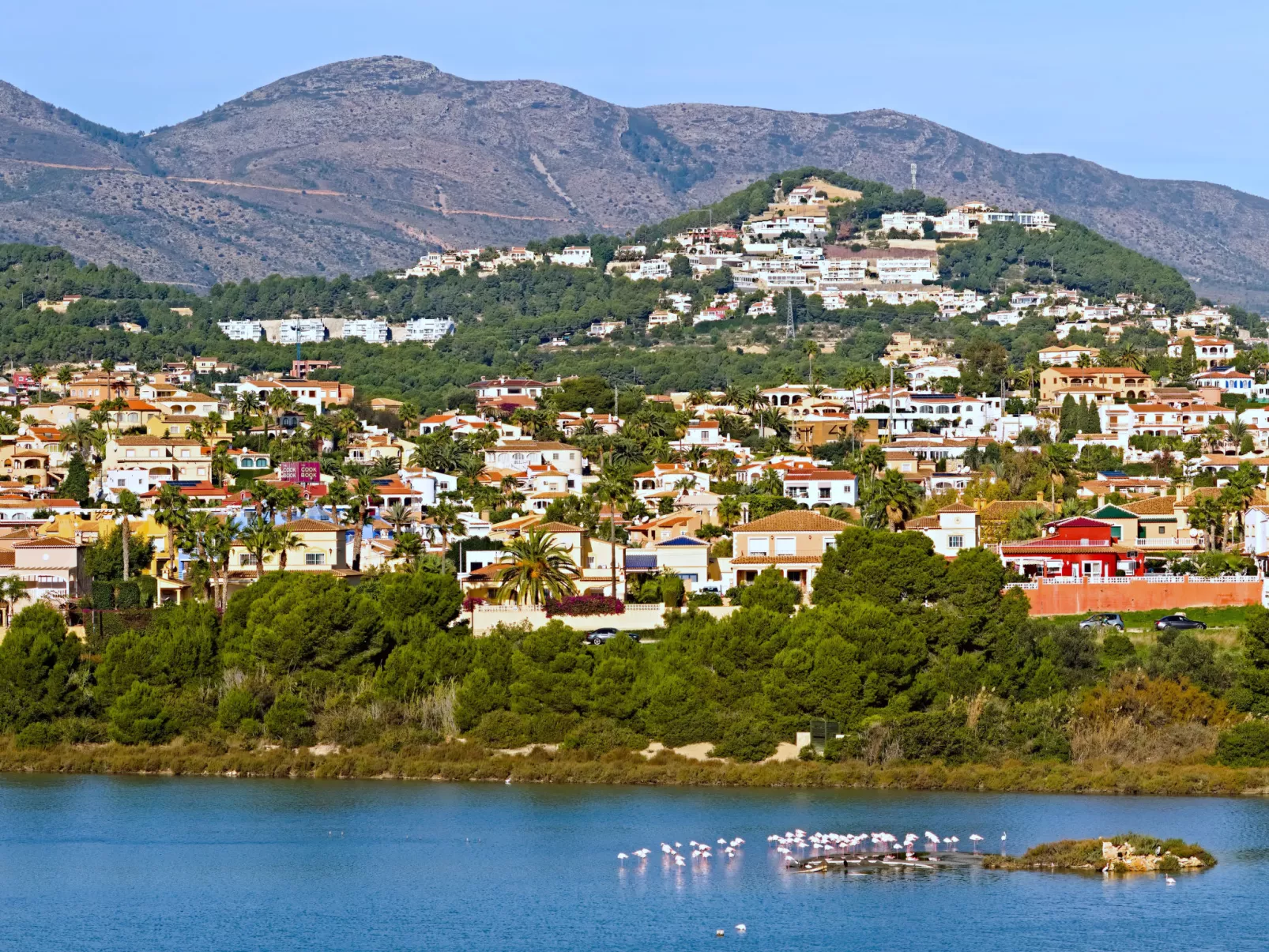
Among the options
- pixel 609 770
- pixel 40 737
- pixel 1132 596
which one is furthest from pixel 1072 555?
pixel 40 737

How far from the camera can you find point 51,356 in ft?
511

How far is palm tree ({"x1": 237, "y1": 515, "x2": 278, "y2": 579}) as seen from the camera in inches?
2864

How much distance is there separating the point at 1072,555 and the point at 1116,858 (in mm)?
28773

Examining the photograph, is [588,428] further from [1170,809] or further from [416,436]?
[1170,809]

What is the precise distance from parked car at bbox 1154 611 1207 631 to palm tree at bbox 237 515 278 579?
26.6 metres

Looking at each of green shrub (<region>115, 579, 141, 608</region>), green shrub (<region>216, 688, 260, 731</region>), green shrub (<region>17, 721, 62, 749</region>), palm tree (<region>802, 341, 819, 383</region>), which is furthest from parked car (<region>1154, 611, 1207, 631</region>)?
palm tree (<region>802, 341, 819, 383</region>)

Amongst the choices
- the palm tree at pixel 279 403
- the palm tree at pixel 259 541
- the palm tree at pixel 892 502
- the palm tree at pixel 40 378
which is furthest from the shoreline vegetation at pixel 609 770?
the palm tree at pixel 40 378

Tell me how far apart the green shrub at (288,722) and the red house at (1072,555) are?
23.3 meters

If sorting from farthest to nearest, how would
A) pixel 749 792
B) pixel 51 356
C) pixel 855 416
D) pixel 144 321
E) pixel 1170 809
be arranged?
1. pixel 144 321
2. pixel 51 356
3. pixel 855 416
4. pixel 749 792
5. pixel 1170 809

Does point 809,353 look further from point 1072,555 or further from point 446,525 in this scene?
point 1072,555

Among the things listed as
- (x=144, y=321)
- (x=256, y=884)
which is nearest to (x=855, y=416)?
(x=256, y=884)

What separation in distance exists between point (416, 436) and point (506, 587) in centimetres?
4926

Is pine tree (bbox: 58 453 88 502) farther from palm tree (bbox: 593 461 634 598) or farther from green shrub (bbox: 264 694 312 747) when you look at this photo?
green shrub (bbox: 264 694 312 747)

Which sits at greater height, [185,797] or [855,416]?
[855,416]
